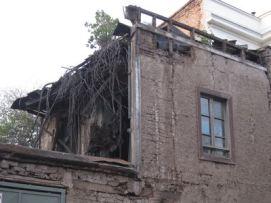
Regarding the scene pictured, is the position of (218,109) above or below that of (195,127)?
above

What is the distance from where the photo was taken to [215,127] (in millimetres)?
11891

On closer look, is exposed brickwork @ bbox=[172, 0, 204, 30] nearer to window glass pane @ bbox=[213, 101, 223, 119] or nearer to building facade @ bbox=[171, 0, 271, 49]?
building facade @ bbox=[171, 0, 271, 49]

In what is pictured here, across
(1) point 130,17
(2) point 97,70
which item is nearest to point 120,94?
(2) point 97,70

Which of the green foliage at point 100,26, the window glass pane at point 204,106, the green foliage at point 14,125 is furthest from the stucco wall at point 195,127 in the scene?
the green foliage at point 14,125

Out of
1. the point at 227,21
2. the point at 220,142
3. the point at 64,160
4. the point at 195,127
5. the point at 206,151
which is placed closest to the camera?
the point at 64,160

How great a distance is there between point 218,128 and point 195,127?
2.94 ft

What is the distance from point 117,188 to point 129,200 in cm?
35

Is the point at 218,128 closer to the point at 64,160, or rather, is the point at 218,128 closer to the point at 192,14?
the point at 64,160

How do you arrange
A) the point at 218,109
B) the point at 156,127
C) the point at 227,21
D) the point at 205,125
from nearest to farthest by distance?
1. the point at 156,127
2. the point at 205,125
3. the point at 218,109
4. the point at 227,21

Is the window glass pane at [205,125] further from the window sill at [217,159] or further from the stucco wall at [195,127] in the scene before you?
the window sill at [217,159]

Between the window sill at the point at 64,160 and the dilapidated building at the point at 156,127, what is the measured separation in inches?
0.7

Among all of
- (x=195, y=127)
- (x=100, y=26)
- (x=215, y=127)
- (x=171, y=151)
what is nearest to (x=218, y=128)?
(x=215, y=127)

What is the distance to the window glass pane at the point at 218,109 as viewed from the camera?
477 inches

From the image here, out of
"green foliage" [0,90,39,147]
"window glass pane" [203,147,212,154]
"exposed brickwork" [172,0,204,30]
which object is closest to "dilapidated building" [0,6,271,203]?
"window glass pane" [203,147,212,154]
